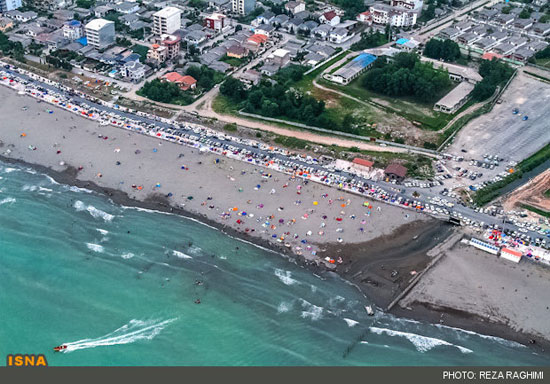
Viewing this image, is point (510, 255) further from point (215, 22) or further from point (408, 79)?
point (215, 22)

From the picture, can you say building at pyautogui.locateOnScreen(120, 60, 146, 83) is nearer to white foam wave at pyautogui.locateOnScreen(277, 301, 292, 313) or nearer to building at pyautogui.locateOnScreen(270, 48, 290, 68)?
building at pyautogui.locateOnScreen(270, 48, 290, 68)

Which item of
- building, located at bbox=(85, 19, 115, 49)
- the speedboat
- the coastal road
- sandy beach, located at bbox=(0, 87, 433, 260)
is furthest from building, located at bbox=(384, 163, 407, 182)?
building, located at bbox=(85, 19, 115, 49)

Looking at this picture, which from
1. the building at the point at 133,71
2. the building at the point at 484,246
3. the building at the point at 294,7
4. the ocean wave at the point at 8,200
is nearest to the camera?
the building at the point at 484,246

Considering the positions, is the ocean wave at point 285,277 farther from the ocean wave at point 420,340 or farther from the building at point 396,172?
the building at point 396,172

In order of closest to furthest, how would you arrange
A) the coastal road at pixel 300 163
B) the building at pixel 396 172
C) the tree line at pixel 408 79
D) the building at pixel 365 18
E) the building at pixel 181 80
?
the coastal road at pixel 300 163
the building at pixel 396 172
the tree line at pixel 408 79
the building at pixel 181 80
the building at pixel 365 18

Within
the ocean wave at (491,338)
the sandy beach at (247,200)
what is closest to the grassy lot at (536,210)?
the sandy beach at (247,200)
